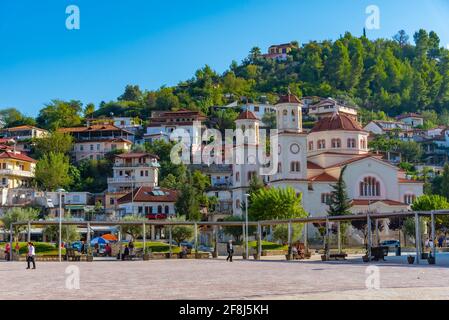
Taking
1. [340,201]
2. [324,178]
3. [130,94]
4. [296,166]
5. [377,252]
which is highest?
[130,94]

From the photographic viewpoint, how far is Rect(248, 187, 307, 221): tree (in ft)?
204

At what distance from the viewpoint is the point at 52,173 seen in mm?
99000

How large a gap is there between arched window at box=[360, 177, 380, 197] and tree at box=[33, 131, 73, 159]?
187 feet

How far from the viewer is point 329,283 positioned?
21156 millimetres

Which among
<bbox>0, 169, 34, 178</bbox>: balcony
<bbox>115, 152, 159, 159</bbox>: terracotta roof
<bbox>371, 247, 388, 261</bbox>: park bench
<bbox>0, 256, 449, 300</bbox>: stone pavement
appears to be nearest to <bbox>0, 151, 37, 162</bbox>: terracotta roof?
<bbox>0, 169, 34, 178</bbox>: balcony

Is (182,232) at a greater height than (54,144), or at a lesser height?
lesser

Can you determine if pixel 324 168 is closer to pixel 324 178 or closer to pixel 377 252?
pixel 324 178

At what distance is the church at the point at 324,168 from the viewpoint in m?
70.8

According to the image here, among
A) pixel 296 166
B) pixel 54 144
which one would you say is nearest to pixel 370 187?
pixel 296 166

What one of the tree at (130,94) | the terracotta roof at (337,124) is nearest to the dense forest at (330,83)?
the tree at (130,94)

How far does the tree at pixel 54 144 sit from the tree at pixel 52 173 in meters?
12.1

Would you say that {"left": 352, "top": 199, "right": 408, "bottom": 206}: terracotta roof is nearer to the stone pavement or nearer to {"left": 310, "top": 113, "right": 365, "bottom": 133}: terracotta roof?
{"left": 310, "top": 113, "right": 365, "bottom": 133}: terracotta roof

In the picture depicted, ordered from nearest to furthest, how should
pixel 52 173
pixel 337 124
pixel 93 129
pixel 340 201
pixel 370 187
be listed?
pixel 340 201
pixel 370 187
pixel 337 124
pixel 52 173
pixel 93 129

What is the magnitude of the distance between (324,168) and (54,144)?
55360mm
